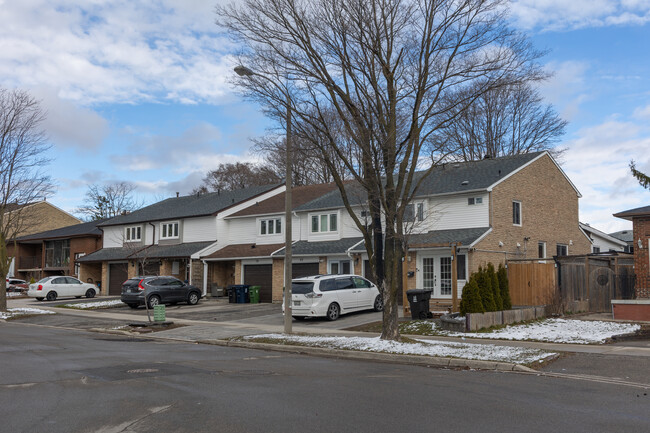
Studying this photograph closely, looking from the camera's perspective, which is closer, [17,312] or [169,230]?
[17,312]

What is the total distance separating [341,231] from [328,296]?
10.0 metres

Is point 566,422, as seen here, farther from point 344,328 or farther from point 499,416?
point 344,328

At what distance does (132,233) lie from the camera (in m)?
44.2

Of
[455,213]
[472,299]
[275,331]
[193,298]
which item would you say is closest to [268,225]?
[193,298]

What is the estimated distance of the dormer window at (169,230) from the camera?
41.2 meters

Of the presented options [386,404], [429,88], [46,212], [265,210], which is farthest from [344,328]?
[46,212]

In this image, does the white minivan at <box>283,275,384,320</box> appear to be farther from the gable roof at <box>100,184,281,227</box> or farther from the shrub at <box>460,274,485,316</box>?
the gable roof at <box>100,184,281,227</box>

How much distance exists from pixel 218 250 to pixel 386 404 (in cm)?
3050

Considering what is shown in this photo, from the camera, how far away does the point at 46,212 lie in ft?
218

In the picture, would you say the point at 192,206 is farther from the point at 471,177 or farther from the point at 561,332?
the point at 561,332

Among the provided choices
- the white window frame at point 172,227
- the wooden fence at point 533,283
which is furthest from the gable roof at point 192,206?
the wooden fence at point 533,283

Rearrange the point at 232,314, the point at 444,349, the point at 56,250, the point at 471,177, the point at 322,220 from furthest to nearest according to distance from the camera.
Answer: the point at 56,250
the point at 322,220
the point at 471,177
the point at 232,314
the point at 444,349

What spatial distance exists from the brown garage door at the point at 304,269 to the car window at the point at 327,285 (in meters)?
8.91

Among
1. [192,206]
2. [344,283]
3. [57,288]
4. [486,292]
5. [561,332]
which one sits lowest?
[561,332]
